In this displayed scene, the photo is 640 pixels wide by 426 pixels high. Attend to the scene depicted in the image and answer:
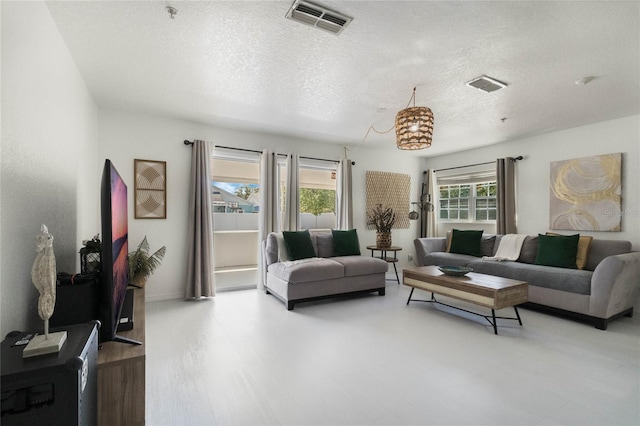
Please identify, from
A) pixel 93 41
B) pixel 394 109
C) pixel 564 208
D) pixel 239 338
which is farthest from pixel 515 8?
pixel 564 208

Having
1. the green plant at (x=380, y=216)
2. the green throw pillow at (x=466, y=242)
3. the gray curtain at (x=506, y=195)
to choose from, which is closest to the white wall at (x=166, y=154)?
the green plant at (x=380, y=216)

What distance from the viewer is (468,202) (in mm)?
5816

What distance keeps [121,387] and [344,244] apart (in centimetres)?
356

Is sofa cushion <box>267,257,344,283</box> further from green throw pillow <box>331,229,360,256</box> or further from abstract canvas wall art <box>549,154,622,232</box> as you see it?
abstract canvas wall art <box>549,154,622,232</box>

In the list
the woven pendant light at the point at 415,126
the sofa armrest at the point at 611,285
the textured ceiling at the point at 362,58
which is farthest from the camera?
the sofa armrest at the point at 611,285

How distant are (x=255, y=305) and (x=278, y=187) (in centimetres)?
184

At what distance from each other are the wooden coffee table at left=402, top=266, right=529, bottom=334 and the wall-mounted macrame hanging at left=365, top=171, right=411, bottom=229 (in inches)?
93.3

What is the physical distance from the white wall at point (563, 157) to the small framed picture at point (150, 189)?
17.9 ft

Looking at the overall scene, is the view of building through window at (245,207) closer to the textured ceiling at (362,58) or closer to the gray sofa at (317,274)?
the gray sofa at (317,274)

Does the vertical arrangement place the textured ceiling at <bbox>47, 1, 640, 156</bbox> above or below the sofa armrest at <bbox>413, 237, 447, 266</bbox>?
above

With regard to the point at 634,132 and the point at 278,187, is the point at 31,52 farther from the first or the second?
the point at 634,132

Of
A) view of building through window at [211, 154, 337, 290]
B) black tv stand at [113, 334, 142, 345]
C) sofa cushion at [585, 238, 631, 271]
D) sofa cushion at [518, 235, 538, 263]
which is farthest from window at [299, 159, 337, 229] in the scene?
black tv stand at [113, 334, 142, 345]

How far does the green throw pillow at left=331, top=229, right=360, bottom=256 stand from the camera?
4.58m

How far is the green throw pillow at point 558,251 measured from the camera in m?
3.66
